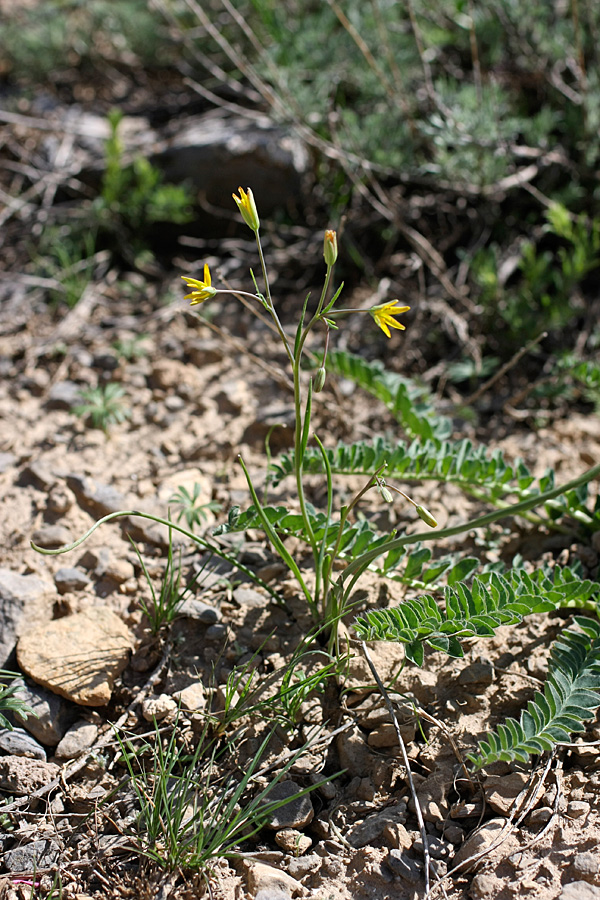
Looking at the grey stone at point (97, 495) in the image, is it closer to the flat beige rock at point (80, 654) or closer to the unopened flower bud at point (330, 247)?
the flat beige rock at point (80, 654)

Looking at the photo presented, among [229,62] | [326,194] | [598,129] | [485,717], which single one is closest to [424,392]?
[485,717]

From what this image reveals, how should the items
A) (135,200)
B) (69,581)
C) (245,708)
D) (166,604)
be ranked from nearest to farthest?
(245,708) → (166,604) → (69,581) → (135,200)

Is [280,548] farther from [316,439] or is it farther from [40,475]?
[40,475]

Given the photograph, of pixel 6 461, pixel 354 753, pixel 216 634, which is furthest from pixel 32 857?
pixel 6 461

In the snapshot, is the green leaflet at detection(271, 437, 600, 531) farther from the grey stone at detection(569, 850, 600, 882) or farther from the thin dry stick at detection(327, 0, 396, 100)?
the thin dry stick at detection(327, 0, 396, 100)

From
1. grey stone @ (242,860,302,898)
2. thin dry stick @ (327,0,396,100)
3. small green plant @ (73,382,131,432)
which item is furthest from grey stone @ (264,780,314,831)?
thin dry stick @ (327,0,396,100)

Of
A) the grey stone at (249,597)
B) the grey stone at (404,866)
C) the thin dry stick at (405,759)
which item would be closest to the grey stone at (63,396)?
the grey stone at (249,597)

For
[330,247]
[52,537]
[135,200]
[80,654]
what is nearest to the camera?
[330,247]
